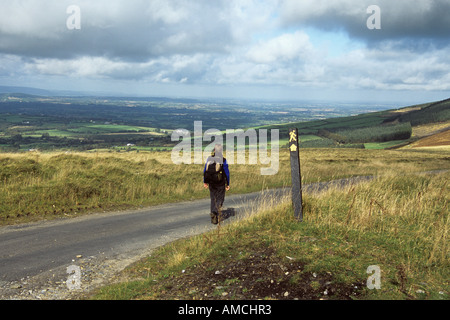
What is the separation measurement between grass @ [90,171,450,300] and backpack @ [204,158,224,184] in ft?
7.60

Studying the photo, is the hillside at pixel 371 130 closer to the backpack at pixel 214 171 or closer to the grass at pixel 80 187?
the grass at pixel 80 187

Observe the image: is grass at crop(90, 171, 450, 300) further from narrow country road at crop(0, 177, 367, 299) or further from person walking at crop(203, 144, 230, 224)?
person walking at crop(203, 144, 230, 224)

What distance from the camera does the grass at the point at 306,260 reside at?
16.1 ft

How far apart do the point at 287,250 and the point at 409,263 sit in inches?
76.1

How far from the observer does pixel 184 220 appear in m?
11.3

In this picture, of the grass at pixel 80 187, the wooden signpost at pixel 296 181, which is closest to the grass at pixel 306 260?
the wooden signpost at pixel 296 181

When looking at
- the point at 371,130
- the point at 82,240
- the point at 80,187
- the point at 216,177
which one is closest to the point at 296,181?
the point at 216,177

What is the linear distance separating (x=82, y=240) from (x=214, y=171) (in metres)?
4.14

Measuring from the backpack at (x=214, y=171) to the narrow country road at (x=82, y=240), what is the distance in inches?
55.9

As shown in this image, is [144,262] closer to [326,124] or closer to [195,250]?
[195,250]

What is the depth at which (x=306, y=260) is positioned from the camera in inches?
222

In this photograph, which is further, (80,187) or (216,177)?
(80,187)

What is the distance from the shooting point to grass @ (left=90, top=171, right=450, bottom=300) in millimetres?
4902

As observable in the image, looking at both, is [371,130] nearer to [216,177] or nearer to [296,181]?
[216,177]
